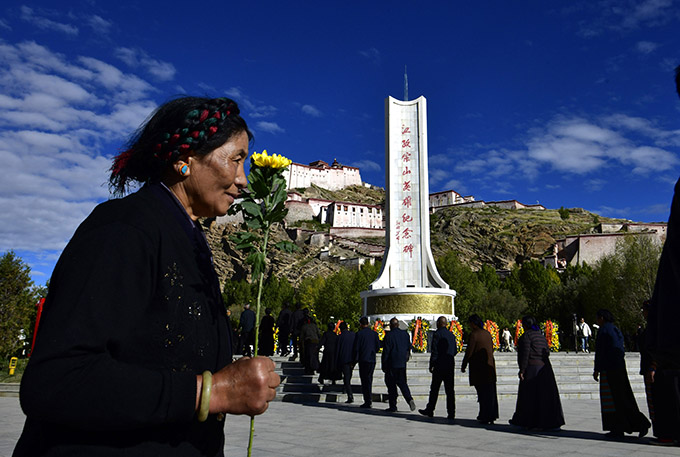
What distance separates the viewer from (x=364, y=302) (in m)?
19.8

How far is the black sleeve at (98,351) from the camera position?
1.14 meters

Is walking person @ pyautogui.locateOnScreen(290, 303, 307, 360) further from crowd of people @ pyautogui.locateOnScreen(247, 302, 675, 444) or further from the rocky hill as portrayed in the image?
the rocky hill

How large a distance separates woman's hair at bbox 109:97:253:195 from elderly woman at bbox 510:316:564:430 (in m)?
7.80

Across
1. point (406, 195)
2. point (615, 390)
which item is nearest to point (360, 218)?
point (406, 195)

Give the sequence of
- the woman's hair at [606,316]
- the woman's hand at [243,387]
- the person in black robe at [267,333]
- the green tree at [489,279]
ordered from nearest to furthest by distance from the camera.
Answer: the woman's hand at [243,387] < the woman's hair at [606,316] < the person in black robe at [267,333] < the green tree at [489,279]

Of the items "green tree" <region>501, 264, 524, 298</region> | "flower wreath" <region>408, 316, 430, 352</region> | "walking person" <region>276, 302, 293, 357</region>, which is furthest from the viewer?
"green tree" <region>501, 264, 524, 298</region>

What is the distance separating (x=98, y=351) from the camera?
1.19 meters

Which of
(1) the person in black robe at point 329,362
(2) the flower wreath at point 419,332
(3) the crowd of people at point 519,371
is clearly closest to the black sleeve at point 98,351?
(3) the crowd of people at point 519,371

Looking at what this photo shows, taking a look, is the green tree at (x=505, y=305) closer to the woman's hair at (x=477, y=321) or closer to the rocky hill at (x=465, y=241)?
the rocky hill at (x=465, y=241)

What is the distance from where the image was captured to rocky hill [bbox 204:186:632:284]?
2862 inches

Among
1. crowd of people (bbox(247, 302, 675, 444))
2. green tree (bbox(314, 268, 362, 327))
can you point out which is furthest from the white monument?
green tree (bbox(314, 268, 362, 327))

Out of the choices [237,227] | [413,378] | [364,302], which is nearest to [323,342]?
[413,378]

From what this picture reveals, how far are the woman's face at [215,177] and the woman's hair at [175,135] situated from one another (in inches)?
1.1

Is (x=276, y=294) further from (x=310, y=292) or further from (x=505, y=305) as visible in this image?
(x=505, y=305)
